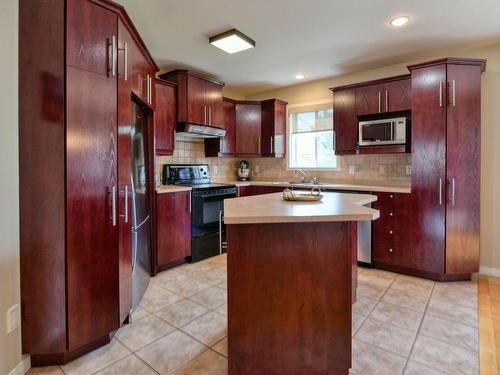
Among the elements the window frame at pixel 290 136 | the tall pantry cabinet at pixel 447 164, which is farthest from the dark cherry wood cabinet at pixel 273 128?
the tall pantry cabinet at pixel 447 164

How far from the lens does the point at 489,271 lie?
10.1ft

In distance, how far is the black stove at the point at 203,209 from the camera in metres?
3.55

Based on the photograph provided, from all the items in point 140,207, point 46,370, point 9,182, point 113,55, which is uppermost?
point 113,55

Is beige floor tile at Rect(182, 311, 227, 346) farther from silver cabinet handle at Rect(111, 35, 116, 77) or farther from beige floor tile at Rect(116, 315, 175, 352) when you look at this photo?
silver cabinet handle at Rect(111, 35, 116, 77)

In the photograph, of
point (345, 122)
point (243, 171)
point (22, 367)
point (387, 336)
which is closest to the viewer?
point (22, 367)

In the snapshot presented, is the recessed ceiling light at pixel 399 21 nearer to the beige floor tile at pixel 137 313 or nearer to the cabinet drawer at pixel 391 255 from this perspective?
the cabinet drawer at pixel 391 255

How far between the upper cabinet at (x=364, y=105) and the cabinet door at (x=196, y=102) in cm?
174

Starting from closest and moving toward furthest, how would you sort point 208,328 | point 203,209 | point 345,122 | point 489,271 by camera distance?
point 208,328
point 489,271
point 203,209
point 345,122

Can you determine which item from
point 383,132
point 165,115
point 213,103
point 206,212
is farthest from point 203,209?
point 383,132

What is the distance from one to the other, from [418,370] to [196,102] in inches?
136

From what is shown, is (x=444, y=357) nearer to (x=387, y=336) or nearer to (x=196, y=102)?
(x=387, y=336)

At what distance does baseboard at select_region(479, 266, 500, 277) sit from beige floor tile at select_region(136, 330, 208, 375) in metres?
3.07

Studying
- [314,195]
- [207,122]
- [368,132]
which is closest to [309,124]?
[368,132]

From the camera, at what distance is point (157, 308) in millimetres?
2430
